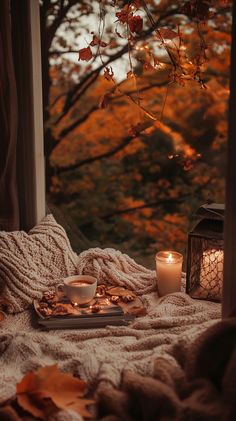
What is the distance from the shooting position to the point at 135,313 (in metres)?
1.42

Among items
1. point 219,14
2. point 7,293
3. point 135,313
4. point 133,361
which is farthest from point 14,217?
point 219,14

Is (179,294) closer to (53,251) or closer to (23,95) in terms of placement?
(53,251)

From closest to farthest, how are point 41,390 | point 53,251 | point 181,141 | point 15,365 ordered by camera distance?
point 41,390
point 15,365
point 53,251
point 181,141

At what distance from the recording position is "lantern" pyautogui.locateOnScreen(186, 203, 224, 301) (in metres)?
1.45

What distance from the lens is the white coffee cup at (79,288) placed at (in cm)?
143

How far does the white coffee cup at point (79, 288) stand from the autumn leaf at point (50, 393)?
0.38 meters

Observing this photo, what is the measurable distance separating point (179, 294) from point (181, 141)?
1492 mm

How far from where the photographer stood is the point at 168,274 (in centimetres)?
154

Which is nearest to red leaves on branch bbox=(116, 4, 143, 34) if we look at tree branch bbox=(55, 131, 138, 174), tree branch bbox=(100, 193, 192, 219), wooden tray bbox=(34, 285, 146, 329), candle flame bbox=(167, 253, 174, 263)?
candle flame bbox=(167, 253, 174, 263)

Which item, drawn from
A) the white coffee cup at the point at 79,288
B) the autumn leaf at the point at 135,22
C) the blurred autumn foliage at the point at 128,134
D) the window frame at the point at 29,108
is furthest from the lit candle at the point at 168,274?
the blurred autumn foliage at the point at 128,134

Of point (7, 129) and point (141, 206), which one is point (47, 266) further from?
point (141, 206)

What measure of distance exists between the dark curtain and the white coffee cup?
1.15 feet

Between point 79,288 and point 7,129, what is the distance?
584 mm

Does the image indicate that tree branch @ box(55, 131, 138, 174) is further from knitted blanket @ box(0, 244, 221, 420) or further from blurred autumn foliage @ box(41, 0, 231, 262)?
knitted blanket @ box(0, 244, 221, 420)
